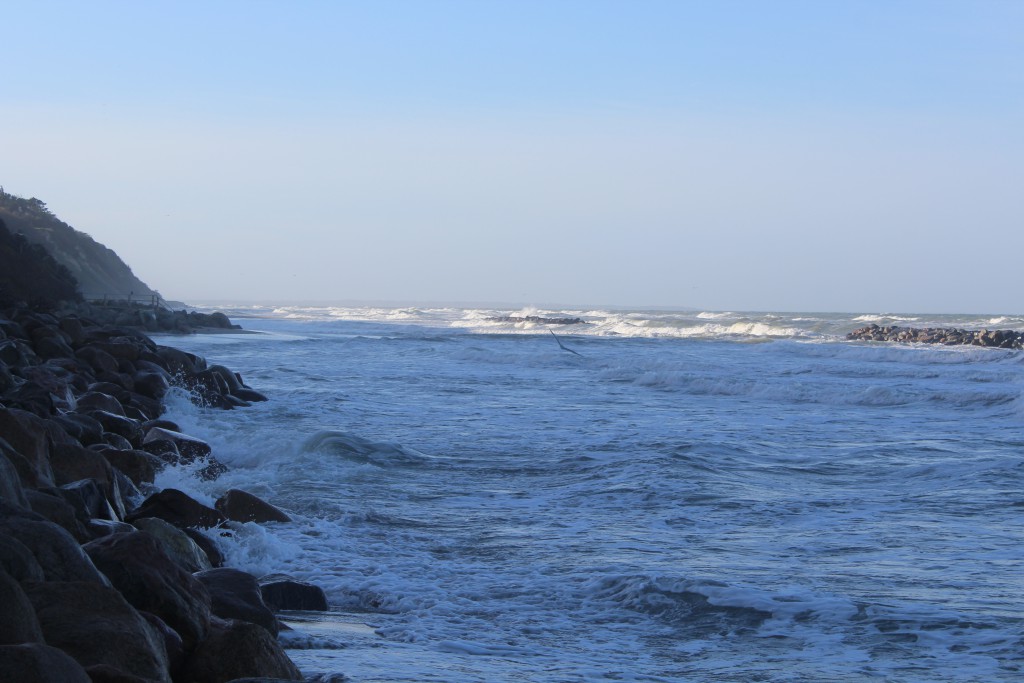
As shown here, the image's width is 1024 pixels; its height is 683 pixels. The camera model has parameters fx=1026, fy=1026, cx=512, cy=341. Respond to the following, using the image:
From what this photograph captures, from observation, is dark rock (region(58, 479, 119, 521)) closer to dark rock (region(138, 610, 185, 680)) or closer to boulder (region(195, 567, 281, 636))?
boulder (region(195, 567, 281, 636))

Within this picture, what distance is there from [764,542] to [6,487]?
4818mm

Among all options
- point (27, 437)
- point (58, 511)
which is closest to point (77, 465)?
point (27, 437)

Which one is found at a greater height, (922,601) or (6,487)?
(6,487)

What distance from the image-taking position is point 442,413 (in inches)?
592

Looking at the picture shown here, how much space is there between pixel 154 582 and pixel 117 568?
0.53 ft

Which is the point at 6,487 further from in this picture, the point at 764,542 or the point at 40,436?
the point at 764,542

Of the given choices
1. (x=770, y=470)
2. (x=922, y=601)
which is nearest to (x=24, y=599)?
(x=922, y=601)

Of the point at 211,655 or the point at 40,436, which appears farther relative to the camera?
the point at 40,436

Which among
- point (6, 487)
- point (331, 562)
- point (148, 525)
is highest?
point (6, 487)

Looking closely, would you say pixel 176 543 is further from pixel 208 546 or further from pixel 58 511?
pixel 58 511

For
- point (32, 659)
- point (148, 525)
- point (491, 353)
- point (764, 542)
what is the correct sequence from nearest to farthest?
point (32, 659) < point (148, 525) < point (764, 542) < point (491, 353)

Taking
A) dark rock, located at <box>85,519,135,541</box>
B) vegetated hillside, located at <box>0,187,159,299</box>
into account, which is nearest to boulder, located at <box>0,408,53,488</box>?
dark rock, located at <box>85,519,135,541</box>

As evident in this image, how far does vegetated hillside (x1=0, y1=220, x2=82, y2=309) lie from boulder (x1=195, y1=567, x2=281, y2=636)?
1733 cm

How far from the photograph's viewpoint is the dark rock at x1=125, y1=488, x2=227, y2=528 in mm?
6477
